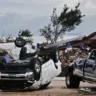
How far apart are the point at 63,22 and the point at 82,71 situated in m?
37.0

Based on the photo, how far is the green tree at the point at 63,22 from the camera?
54.5 m

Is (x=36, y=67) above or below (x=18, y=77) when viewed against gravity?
above

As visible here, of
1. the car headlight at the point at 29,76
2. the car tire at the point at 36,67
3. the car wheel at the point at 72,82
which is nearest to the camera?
the car headlight at the point at 29,76

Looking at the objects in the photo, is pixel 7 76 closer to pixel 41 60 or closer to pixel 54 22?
pixel 41 60

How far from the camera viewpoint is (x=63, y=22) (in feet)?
180

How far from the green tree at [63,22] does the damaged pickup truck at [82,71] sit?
3494 cm

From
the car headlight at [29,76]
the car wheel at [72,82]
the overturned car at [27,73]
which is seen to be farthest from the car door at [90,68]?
the car headlight at [29,76]

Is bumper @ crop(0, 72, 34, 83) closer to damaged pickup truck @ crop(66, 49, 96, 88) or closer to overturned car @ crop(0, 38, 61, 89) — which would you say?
overturned car @ crop(0, 38, 61, 89)

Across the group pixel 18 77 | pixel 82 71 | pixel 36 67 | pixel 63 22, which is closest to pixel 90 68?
pixel 82 71

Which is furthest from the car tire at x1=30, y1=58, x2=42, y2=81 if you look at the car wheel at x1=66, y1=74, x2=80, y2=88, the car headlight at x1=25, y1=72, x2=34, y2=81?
the car wheel at x1=66, y1=74, x2=80, y2=88

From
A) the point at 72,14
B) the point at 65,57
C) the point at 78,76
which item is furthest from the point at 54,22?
the point at 78,76

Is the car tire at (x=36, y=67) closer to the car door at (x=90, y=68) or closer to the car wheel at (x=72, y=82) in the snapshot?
the car door at (x=90, y=68)

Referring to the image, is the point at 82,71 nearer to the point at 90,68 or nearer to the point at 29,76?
the point at 90,68

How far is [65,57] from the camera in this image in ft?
96.1
